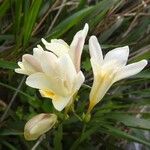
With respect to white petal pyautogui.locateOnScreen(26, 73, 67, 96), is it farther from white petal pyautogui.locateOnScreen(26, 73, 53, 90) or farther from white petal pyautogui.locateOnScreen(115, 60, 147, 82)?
white petal pyautogui.locateOnScreen(115, 60, 147, 82)

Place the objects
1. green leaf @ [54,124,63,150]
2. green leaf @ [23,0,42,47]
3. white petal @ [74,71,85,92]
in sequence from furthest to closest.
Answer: green leaf @ [23,0,42,47]
green leaf @ [54,124,63,150]
white petal @ [74,71,85,92]

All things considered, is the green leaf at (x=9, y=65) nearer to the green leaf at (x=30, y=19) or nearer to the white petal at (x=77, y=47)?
the green leaf at (x=30, y=19)

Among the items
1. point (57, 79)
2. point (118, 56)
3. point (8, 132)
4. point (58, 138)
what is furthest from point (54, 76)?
point (8, 132)

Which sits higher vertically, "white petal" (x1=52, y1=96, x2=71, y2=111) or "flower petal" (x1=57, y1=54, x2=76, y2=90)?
"flower petal" (x1=57, y1=54, x2=76, y2=90)

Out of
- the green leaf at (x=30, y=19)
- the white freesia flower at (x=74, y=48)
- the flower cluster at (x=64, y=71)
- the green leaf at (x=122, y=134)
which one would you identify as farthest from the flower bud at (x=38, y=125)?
the green leaf at (x=30, y=19)

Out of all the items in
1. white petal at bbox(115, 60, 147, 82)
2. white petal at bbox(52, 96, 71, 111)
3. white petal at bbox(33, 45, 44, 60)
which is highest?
white petal at bbox(33, 45, 44, 60)

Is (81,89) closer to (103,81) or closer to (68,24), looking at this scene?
(68,24)

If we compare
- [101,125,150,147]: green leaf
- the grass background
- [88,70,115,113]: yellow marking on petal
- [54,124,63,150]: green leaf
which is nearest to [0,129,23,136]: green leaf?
the grass background
